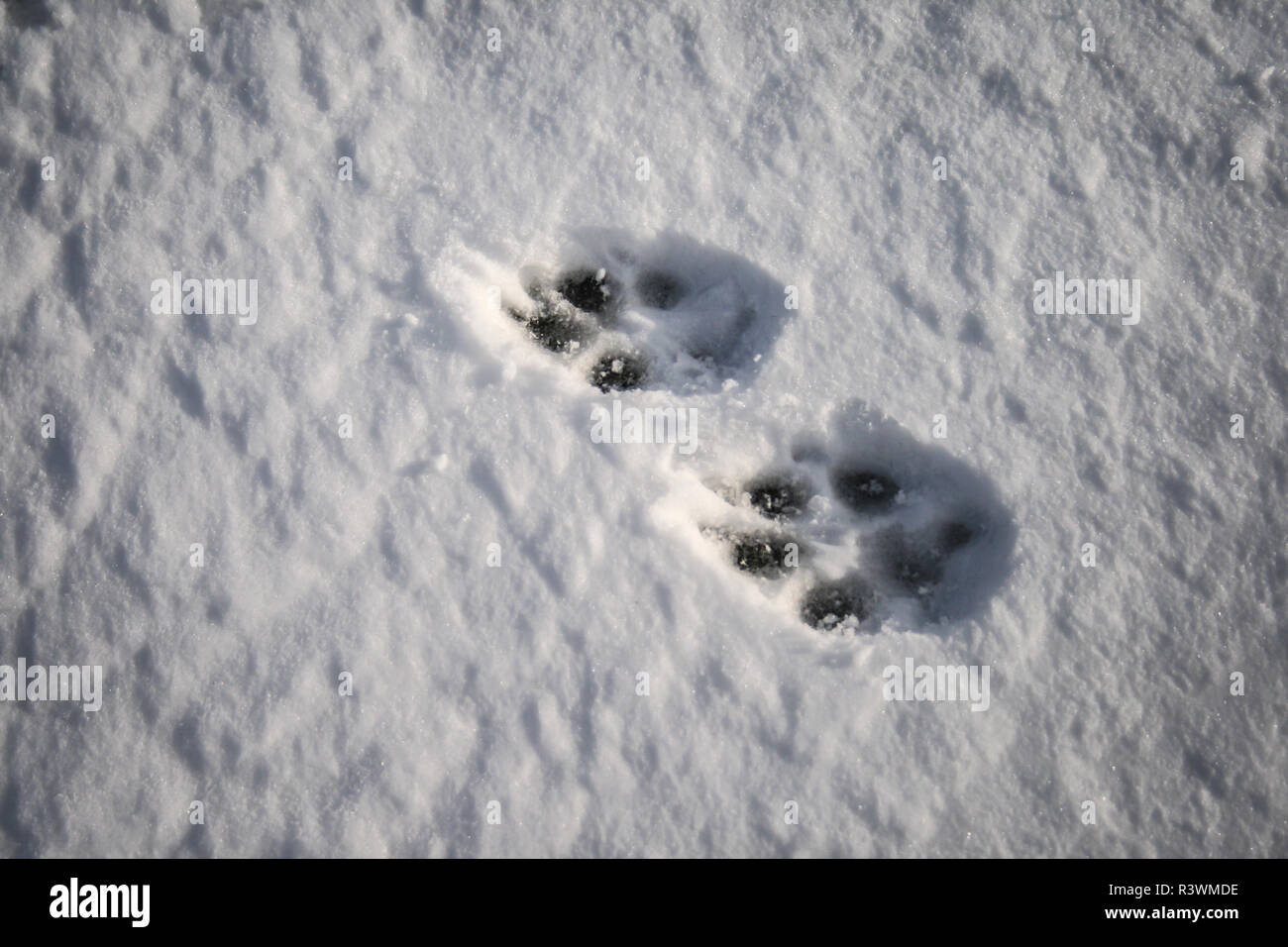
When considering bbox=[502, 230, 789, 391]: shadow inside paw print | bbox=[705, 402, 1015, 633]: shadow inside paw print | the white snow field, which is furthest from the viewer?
bbox=[502, 230, 789, 391]: shadow inside paw print

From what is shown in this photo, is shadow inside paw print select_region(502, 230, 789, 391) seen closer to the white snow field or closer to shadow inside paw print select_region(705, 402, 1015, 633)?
the white snow field

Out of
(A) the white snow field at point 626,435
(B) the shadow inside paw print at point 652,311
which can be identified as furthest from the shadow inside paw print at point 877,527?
(B) the shadow inside paw print at point 652,311

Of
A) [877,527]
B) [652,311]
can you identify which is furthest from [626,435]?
[877,527]

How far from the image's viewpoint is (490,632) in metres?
1.86

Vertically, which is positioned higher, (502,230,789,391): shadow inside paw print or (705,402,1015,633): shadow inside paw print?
(502,230,789,391): shadow inside paw print

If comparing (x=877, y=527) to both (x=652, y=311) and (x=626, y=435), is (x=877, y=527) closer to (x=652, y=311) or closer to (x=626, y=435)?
(x=626, y=435)

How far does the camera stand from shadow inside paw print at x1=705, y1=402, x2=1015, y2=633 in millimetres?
1938

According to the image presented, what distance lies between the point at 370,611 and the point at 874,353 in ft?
4.53

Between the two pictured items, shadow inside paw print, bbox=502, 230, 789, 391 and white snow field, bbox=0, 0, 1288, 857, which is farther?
shadow inside paw print, bbox=502, 230, 789, 391

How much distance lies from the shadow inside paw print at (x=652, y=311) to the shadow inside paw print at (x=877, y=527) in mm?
305

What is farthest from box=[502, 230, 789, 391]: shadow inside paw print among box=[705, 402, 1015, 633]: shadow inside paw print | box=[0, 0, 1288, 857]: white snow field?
box=[705, 402, 1015, 633]: shadow inside paw print

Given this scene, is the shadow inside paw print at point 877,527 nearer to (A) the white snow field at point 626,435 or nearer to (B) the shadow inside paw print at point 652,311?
(A) the white snow field at point 626,435

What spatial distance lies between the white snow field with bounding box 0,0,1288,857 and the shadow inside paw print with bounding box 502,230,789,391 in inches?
0.5

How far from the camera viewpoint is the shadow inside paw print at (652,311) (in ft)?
6.77
